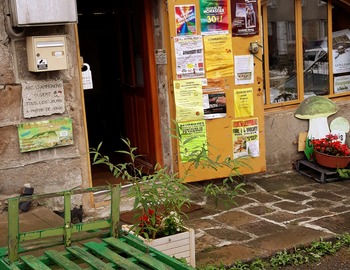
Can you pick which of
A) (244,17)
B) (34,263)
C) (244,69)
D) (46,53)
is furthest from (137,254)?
(244,17)

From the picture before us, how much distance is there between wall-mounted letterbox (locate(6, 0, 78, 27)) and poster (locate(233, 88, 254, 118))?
2.22 m

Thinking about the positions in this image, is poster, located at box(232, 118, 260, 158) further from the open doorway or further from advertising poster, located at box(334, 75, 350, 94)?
advertising poster, located at box(334, 75, 350, 94)

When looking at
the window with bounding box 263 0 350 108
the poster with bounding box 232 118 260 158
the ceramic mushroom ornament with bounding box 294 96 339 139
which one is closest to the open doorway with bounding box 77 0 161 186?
the poster with bounding box 232 118 260 158

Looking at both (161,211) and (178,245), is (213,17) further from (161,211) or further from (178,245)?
(178,245)

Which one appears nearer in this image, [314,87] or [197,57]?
[197,57]

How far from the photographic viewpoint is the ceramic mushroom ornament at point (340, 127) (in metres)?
8.20

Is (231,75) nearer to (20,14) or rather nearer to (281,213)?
(281,213)

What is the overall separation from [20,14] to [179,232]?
8.14ft

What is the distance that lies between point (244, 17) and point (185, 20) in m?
0.76

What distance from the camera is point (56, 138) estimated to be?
6.25 m

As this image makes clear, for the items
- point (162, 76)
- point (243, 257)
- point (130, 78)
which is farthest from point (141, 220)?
point (130, 78)

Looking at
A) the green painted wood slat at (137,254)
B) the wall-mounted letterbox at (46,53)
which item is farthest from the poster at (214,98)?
the green painted wood slat at (137,254)

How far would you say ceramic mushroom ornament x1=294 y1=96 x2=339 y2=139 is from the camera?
26.4ft

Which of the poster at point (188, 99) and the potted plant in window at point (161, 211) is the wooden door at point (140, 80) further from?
the potted plant in window at point (161, 211)
